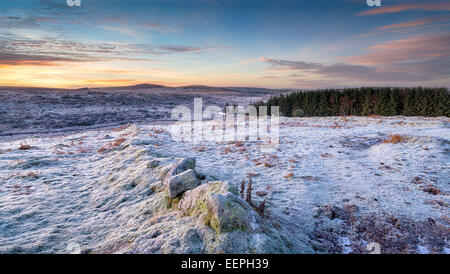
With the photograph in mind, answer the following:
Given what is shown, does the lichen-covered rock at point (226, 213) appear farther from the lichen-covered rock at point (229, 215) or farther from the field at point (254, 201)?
the field at point (254, 201)

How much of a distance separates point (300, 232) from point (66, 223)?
18.8 ft

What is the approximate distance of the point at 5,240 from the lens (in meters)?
4.71

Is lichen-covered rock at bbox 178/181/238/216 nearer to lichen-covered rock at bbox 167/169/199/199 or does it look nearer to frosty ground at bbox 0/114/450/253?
→ frosty ground at bbox 0/114/450/253

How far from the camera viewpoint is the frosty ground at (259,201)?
432 cm

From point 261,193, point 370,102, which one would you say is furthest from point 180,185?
point 370,102

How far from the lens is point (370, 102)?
4638 cm

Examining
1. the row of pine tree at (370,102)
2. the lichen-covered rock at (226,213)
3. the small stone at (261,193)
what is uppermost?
the row of pine tree at (370,102)

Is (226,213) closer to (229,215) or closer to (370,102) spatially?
(229,215)

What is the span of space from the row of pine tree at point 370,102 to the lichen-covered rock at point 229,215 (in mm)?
49491

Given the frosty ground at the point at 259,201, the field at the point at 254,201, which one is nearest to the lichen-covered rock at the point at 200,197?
the field at the point at 254,201

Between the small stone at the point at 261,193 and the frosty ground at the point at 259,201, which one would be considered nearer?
the frosty ground at the point at 259,201

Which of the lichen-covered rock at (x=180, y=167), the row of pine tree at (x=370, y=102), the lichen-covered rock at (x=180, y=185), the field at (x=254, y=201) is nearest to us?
the field at (x=254, y=201)

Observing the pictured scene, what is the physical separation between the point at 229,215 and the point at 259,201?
2.60 m
